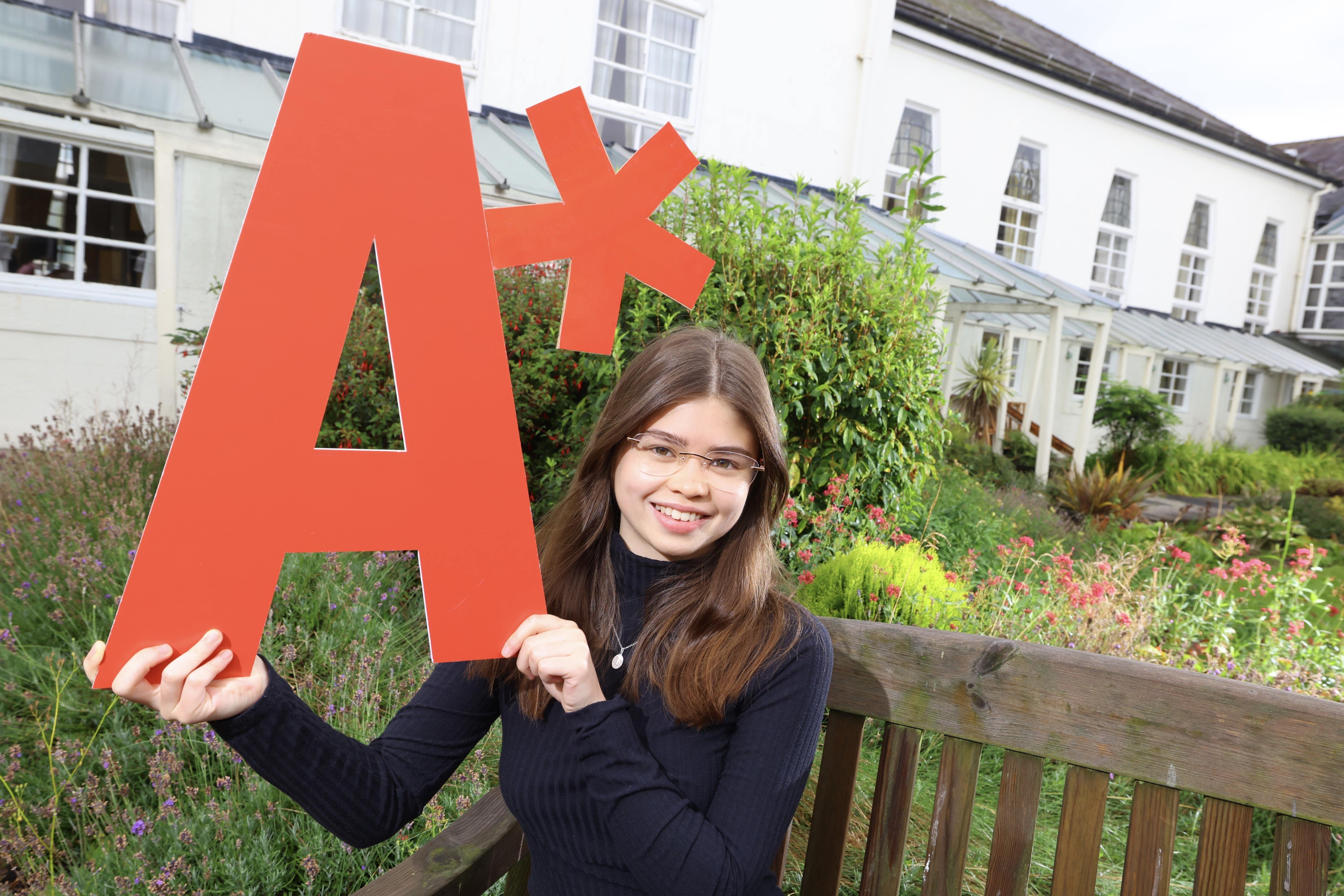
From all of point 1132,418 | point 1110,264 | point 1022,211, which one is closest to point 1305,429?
point 1110,264

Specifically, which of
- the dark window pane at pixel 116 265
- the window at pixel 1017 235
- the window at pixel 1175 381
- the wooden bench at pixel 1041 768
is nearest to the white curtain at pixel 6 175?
the dark window pane at pixel 116 265

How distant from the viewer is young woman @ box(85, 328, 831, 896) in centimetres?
110

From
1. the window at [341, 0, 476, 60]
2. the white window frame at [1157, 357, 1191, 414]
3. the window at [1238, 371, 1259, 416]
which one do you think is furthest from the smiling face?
the window at [1238, 371, 1259, 416]

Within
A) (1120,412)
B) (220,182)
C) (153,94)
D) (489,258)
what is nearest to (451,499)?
(489,258)

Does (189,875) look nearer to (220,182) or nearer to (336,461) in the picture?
(336,461)

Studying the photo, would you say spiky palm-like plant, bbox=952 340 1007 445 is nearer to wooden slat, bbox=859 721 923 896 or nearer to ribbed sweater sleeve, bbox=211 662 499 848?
wooden slat, bbox=859 721 923 896

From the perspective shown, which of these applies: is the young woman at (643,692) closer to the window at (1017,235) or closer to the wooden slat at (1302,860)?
the wooden slat at (1302,860)

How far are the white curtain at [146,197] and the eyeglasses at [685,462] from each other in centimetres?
764

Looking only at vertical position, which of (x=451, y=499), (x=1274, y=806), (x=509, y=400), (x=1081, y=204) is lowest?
(x=1274, y=806)

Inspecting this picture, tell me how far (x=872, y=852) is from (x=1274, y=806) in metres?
0.61

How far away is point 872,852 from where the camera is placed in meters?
1.41

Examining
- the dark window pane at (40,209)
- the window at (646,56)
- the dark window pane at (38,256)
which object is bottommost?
the dark window pane at (38,256)

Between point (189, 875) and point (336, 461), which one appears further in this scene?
point (189, 875)

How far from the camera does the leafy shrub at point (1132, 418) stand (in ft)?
38.6
